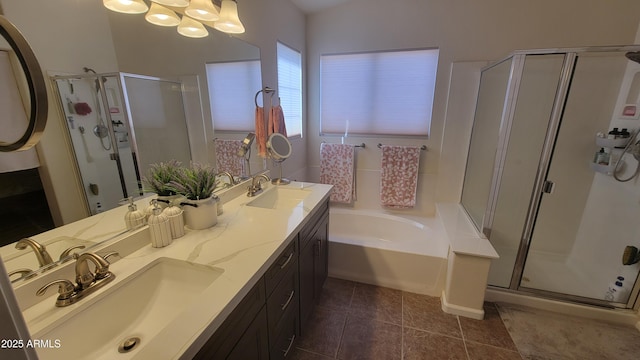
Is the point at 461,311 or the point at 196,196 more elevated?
the point at 196,196

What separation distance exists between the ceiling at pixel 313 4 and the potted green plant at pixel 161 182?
6.86 feet

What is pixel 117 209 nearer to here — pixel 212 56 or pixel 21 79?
pixel 21 79

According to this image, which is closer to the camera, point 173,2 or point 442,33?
point 173,2

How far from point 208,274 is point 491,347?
1834 mm

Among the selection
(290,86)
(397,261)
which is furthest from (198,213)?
(290,86)

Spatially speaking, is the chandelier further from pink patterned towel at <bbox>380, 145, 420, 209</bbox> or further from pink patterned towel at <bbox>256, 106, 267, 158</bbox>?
pink patterned towel at <bbox>380, 145, 420, 209</bbox>

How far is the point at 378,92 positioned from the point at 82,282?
2709mm

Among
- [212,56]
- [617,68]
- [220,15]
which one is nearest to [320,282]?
[212,56]

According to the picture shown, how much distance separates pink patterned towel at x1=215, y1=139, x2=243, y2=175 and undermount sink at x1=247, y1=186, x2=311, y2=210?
274 mm

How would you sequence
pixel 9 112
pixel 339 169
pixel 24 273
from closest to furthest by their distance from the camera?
pixel 9 112, pixel 24 273, pixel 339 169

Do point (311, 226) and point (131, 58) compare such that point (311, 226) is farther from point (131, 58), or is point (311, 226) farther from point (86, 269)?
point (131, 58)

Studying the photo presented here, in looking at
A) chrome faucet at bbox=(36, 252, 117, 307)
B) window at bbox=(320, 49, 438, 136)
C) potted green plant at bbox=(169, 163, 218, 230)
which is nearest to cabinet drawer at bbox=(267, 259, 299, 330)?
potted green plant at bbox=(169, 163, 218, 230)

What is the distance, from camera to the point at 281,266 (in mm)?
1176

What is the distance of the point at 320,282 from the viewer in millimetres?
1896
